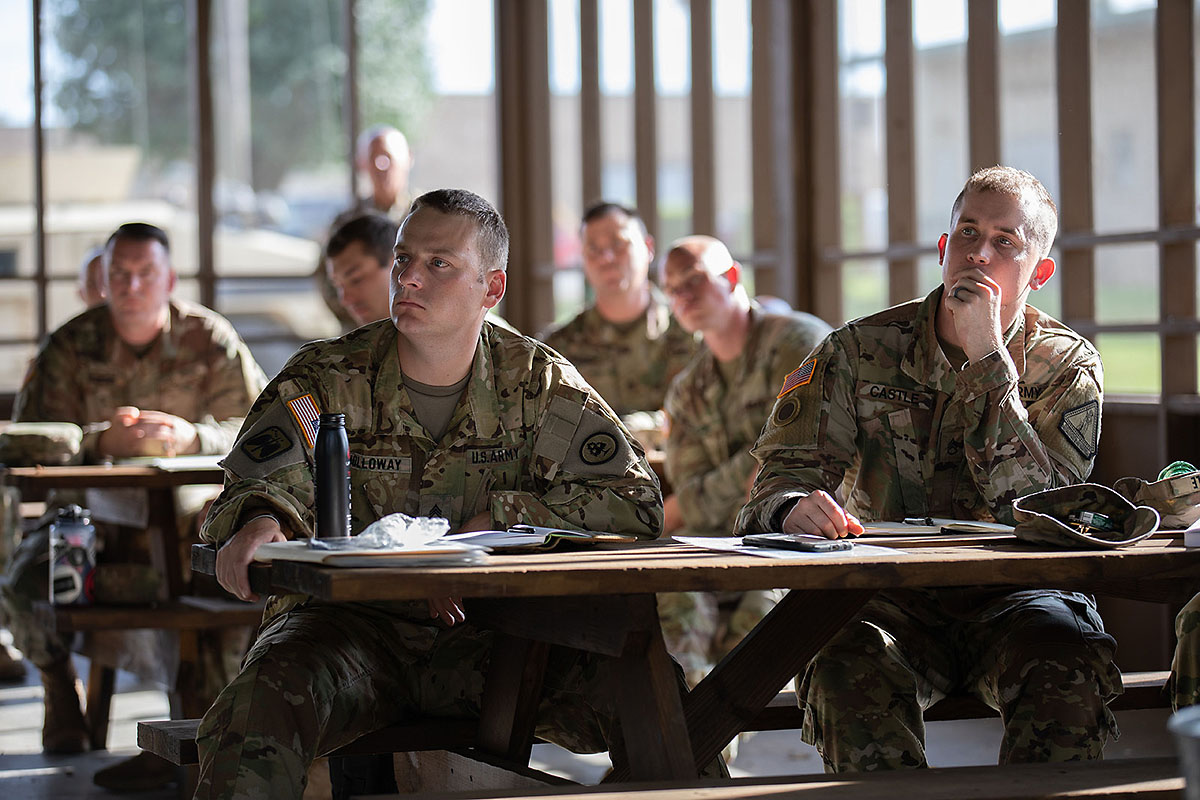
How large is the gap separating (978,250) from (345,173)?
256 inches

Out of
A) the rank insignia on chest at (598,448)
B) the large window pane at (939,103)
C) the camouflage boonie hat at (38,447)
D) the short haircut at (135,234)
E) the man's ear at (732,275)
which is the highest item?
the large window pane at (939,103)

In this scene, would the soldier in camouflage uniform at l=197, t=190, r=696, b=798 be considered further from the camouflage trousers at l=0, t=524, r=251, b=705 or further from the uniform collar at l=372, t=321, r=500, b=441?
the camouflage trousers at l=0, t=524, r=251, b=705

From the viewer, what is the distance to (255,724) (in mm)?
2393

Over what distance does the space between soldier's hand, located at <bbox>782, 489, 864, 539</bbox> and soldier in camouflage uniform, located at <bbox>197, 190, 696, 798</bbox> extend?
0.30 m

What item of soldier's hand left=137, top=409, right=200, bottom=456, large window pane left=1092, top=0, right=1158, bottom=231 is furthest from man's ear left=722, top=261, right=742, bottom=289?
soldier's hand left=137, top=409, right=200, bottom=456

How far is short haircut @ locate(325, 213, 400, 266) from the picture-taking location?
4.60 meters

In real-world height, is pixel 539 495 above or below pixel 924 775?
above

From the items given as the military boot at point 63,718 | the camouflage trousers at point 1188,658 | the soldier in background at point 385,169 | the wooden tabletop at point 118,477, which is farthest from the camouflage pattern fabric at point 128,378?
the camouflage trousers at point 1188,658

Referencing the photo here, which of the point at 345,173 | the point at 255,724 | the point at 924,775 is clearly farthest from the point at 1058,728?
the point at 345,173

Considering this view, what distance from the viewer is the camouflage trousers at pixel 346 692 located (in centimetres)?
238

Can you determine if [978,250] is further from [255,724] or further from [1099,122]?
[1099,122]

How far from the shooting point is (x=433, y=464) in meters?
2.95

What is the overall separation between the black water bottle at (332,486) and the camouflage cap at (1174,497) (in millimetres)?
1296

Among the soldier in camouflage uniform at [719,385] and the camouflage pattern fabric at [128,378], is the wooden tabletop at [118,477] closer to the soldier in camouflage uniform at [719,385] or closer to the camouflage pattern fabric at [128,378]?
the camouflage pattern fabric at [128,378]
